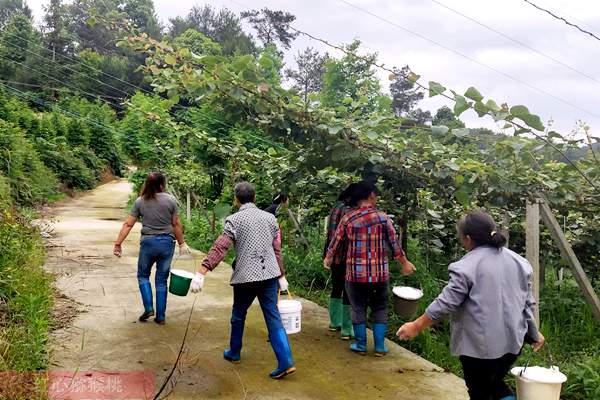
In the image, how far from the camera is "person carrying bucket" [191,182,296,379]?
3.98 meters

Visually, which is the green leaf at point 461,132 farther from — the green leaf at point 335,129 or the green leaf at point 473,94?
the green leaf at point 335,129

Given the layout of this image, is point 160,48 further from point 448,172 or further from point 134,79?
A: point 134,79

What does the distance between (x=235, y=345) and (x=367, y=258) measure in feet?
4.24

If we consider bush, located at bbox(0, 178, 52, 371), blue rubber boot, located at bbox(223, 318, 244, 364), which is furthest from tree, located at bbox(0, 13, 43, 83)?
blue rubber boot, located at bbox(223, 318, 244, 364)

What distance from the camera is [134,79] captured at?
43375 mm

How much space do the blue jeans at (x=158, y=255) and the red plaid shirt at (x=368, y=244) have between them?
174 cm

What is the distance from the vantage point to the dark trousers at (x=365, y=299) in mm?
4605

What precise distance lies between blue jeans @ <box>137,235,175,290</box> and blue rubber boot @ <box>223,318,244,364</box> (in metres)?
1.14

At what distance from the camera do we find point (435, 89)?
149 inches

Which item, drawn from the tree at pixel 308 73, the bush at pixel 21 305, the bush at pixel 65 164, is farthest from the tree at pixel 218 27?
the bush at pixel 21 305

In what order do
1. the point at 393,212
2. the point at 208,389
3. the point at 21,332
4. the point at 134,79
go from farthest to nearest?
the point at 134,79 → the point at 393,212 → the point at 21,332 → the point at 208,389

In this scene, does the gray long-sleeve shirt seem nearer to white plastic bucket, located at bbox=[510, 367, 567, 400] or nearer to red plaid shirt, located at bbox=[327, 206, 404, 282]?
white plastic bucket, located at bbox=[510, 367, 567, 400]

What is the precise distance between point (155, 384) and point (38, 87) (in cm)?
3874

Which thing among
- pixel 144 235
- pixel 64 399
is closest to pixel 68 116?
pixel 144 235
